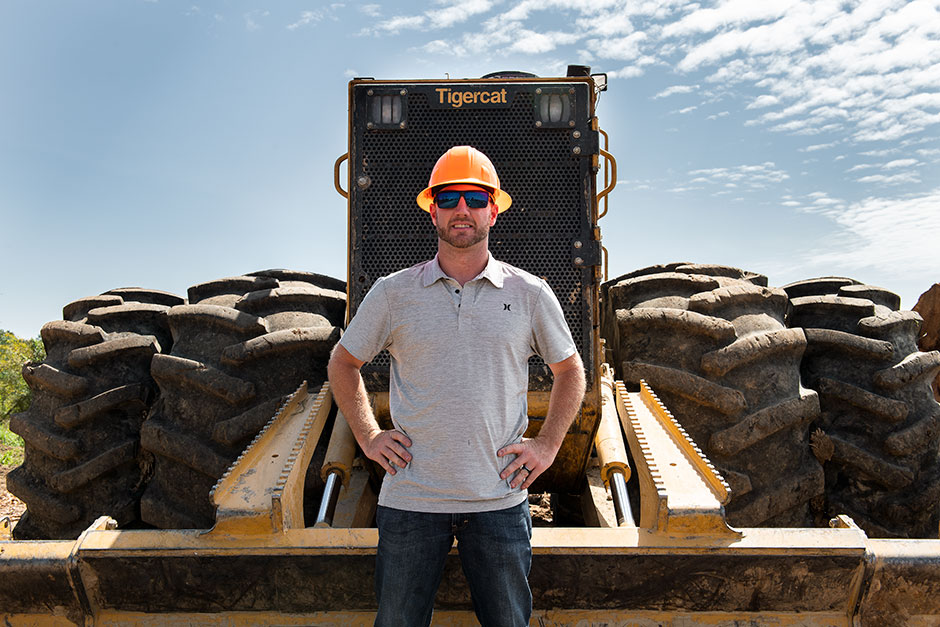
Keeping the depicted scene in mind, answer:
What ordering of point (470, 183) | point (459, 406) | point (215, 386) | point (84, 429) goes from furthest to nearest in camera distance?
point (84, 429)
point (215, 386)
point (470, 183)
point (459, 406)

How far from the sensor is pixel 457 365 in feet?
7.79

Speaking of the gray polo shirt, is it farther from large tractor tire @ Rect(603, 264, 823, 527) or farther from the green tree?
the green tree

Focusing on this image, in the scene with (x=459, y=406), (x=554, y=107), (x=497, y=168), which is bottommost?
(x=459, y=406)

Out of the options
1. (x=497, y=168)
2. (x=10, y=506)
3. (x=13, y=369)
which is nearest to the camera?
(x=497, y=168)

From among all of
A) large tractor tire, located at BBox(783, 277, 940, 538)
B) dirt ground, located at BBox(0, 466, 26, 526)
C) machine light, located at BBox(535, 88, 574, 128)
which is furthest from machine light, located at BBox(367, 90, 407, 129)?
dirt ground, located at BBox(0, 466, 26, 526)

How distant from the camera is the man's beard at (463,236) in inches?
96.1

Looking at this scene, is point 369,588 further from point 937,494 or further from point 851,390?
point 937,494

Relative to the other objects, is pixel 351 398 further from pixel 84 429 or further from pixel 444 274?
pixel 84 429

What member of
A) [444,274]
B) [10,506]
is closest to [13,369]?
[10,506]

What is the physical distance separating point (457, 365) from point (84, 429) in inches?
114

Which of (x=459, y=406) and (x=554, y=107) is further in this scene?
(x=554, y=107)

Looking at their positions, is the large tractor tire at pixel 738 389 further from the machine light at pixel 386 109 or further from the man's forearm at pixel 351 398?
the man's forearm at pixel 351 398

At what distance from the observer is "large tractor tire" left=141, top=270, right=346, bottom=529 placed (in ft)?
12.5

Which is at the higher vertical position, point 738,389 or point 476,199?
point 476,199
